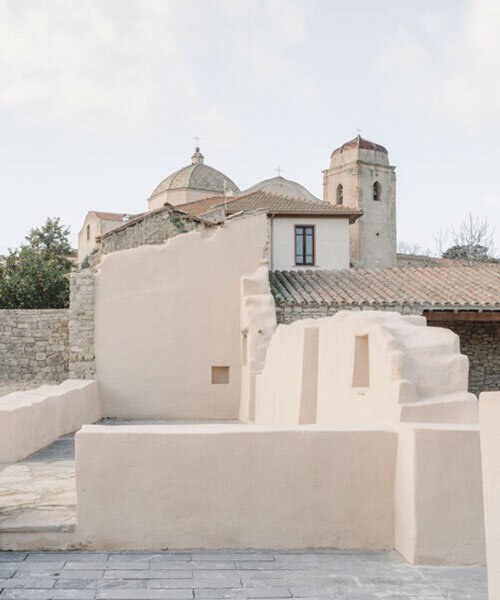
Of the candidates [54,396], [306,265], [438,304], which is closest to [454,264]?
[306,265]

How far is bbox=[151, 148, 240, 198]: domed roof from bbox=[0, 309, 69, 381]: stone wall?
18791 millimetres

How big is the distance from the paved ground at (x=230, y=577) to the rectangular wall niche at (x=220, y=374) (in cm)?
1002

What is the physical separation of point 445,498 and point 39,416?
600 centimetres

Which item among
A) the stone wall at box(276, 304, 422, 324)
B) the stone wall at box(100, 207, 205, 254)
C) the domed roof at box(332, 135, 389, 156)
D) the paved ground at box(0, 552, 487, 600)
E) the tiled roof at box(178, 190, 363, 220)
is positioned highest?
the domed roof at box(332, 135, 389, 156)

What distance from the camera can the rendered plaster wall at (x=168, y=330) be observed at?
45.1 feet

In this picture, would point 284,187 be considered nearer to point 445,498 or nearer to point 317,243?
point 317,243

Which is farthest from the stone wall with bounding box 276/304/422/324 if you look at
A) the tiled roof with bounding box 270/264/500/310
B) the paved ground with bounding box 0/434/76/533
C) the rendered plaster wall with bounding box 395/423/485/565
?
the rendered plaster wall with bounding box 395/423/485/565

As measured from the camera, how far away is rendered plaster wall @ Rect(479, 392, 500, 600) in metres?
2.28

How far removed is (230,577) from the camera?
361 cm

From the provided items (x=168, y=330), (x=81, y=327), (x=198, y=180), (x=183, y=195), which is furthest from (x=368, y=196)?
(x=81, y=327)

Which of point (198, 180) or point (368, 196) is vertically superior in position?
point (368, 196)

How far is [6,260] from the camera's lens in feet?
77.5

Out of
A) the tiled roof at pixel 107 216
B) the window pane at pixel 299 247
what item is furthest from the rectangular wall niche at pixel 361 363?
the tiled roof at pixel 107 216

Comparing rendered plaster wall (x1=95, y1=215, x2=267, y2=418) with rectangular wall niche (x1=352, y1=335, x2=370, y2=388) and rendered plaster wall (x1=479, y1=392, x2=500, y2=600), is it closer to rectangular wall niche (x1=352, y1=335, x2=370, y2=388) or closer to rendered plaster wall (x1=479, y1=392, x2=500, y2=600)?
rectangular wall niche (x1=352, y1=335, x2=370, y2=388)
